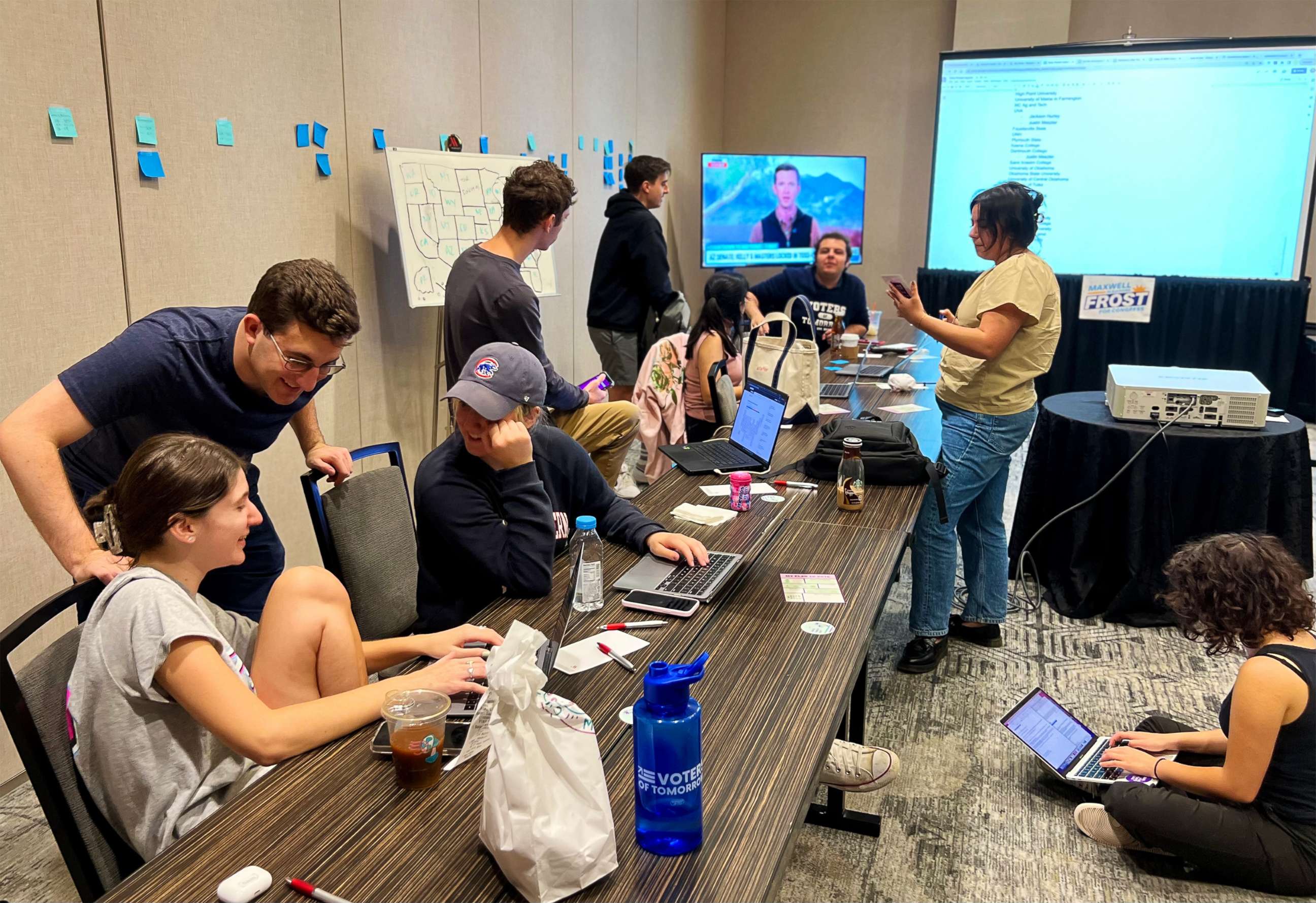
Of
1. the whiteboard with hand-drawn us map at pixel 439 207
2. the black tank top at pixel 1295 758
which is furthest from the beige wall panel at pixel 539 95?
the black tank top at pixel 1295 758

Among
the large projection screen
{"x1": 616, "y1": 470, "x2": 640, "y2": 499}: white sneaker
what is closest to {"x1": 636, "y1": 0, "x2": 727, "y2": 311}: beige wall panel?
the large projection screen

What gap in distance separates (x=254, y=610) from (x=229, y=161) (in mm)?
1605

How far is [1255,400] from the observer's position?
328cm

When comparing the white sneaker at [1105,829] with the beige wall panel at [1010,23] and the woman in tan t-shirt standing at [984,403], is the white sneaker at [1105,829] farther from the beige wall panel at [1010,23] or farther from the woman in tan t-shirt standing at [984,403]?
the beige wall panel at [1010,23]

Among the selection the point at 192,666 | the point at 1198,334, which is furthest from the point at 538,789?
the point at 1198,334

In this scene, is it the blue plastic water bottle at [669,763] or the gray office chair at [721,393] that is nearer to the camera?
the blue plastic water bottle at [669,763]

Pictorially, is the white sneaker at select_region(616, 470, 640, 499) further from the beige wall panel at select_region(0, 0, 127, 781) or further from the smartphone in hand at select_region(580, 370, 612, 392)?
the beige wall panel at select_region(0, 0, 127, 781)

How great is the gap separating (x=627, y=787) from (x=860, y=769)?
3.55ft

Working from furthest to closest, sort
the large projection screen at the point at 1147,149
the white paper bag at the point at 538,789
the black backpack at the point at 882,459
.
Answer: the large projection screen at the point at 1147,149 < the black backpack at the point at 882,459 < the white paper bag at the point at 538,789

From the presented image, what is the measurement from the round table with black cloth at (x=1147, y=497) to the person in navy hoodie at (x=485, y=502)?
2.34m

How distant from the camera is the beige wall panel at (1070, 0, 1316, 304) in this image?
254 inches

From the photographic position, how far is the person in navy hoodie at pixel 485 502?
1.89 m

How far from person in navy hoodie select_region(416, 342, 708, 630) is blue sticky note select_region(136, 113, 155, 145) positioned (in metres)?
1.42

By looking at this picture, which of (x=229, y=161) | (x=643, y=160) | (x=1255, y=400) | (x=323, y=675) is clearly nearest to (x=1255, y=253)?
(x=1255, y=400)
